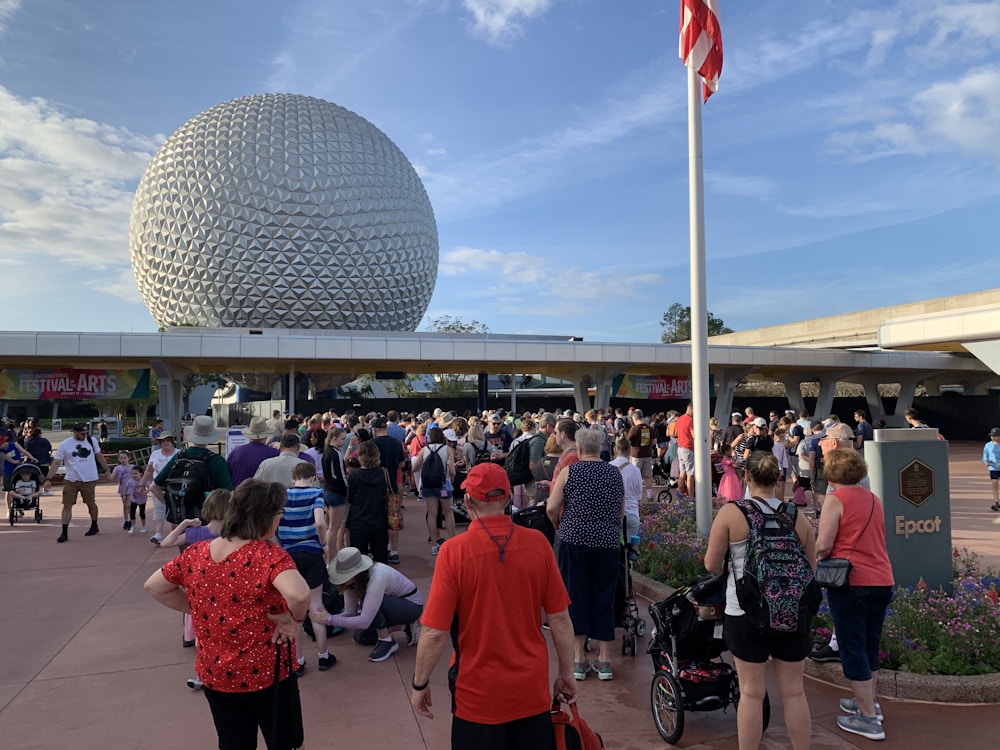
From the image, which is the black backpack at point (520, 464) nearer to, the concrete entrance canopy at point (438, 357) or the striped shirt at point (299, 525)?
the striped shirt at point (299, 525)

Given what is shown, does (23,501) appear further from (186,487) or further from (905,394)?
(905,394)

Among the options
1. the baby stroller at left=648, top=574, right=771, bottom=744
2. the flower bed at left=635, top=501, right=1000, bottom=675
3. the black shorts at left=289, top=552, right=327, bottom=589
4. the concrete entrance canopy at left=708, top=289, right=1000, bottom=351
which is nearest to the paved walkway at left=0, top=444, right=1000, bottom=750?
the baby stroller at left=648, top=574, right=771, bottom=744

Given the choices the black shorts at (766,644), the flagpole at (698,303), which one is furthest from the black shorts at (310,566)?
the flagpole at (698,303)

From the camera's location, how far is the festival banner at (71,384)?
88.2 feet

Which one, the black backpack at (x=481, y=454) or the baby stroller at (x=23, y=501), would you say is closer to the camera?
the black backpack at (x=481, y=454)

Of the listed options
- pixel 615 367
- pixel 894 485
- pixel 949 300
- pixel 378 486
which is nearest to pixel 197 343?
pixel 615 367

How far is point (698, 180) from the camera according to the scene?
838 centimetres

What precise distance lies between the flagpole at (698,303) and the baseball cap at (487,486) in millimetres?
5710

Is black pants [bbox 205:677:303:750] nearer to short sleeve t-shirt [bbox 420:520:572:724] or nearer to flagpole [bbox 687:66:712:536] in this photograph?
short sleeve t-shirt [bbox 420:520:572:724]

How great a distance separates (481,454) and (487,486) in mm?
8350

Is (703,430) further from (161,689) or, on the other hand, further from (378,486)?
(161,689)

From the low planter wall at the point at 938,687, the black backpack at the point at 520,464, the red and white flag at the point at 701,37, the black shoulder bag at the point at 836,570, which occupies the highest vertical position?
the red and white flag at the point at 701,37

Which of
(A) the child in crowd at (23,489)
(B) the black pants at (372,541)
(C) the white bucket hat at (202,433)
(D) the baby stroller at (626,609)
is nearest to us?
(D) the baby stroller at (626,609)

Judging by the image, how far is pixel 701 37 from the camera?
8195mm
